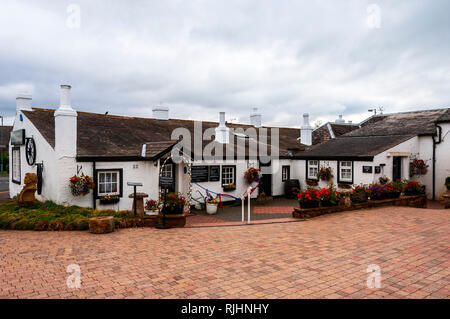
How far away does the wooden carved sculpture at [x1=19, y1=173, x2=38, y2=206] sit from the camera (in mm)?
12133

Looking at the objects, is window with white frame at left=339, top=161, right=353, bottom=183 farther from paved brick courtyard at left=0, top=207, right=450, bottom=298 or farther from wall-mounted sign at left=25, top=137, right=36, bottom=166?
wall-mounted sign at left=25, top=137, right=36, bottom=166

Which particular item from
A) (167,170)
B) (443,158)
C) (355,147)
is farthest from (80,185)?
(443,158)

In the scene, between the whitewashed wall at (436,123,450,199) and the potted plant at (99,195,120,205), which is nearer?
the potted plant at (99,195,120,205)

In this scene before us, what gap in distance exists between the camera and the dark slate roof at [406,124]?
18.9m

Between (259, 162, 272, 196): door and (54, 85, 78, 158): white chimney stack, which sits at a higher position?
(54, 85, 78, 158): white chimney stack

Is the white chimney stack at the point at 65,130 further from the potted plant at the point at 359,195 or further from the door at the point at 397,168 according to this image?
the door at the point at 397,168

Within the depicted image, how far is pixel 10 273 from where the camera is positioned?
6.02m

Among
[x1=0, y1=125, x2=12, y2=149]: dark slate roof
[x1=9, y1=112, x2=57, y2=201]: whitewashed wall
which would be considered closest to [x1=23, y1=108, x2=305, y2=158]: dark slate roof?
[x1=9, y1=112, x2=57, y2=201]: whitewashed wall

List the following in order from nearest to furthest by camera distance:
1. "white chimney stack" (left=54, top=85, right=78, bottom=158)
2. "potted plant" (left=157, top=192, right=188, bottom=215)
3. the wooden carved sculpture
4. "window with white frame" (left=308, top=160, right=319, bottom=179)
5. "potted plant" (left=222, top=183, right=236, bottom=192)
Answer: "potted plant" (left=157, top=192, right=188, bottom=215) → "white chimney stack" (left=54, top=85, right=78, bottom=158) → the wooden carved sculpture → "potted plant" (left=222, top=183, right=236, bottom=192) → "window with white frame" (left=308, top=160, right=319, bottom=179)

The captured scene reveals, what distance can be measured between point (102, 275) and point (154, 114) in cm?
1631

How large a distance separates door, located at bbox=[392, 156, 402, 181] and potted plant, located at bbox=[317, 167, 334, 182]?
10.9 ft

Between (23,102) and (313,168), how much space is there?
635 inches

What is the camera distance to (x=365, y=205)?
13242mm

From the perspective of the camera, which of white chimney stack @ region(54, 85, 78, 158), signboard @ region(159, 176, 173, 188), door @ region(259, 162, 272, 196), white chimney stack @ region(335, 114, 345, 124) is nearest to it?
signboard @ region(159, 176, 173, 188)
